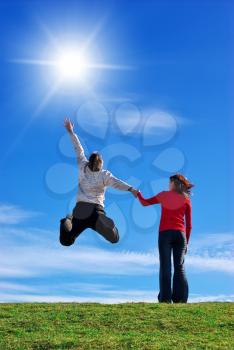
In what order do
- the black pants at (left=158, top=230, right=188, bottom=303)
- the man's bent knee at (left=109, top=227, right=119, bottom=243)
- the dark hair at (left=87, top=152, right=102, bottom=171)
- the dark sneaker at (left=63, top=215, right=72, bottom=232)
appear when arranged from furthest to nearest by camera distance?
the black pants at (left=158, top=230, right=188, bottom=303), the dark hair at (left=87, top=152, right=102, bottom=171), the man's bent knee at (left=109, top=227, right=119, bottom=243), the dark sneaker at (left=63, top=215, right=72, bottom=232)

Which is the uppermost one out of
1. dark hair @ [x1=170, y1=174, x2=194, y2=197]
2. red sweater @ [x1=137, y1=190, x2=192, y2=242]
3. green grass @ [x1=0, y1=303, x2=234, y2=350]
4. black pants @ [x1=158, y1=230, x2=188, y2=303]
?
dark hair @ [x1=170, y1=174, x2=194, y2=197]

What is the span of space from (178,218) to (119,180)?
193 cm

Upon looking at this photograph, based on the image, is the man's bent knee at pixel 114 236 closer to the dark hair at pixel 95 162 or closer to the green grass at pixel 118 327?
the dark hair at pixel 95 162

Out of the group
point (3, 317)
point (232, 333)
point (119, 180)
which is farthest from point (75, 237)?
point (232, 333)

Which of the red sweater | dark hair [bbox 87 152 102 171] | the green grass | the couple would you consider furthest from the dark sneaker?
the green grass

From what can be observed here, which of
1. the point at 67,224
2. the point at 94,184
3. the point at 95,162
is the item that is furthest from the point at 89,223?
the point at 95,162

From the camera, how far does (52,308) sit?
17000 millimetres

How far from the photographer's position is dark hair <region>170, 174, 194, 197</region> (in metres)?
16.8

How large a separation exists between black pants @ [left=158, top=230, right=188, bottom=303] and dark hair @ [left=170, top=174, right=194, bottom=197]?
44.1 inches

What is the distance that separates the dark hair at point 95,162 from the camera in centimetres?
1617

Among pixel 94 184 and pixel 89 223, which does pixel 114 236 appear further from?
pixel 94 184

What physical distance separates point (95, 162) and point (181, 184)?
97.8 inches

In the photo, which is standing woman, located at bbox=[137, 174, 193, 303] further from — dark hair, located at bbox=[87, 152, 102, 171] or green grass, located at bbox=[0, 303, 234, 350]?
dark hair, located at bbox=[87, 152, 102, 171]

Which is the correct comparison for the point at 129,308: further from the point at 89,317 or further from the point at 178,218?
the point at 178,218
